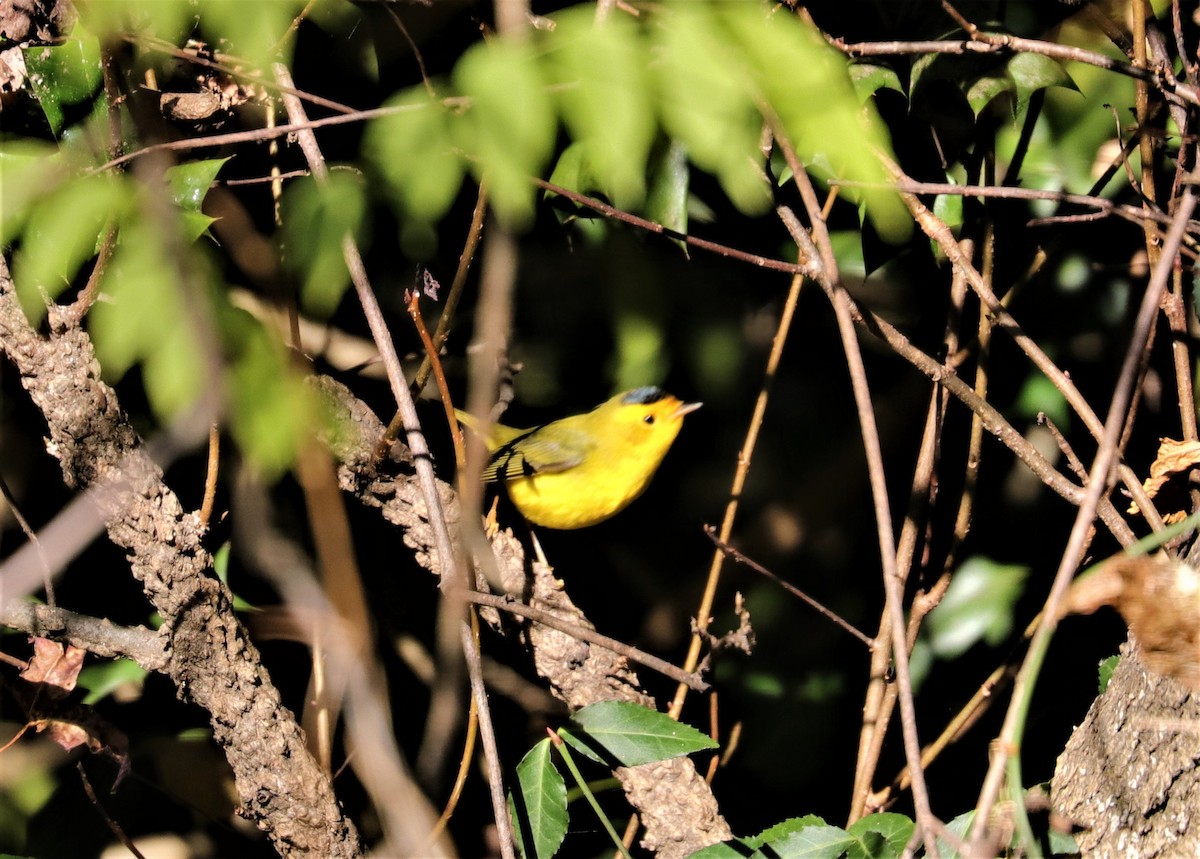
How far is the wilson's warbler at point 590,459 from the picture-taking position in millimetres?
3146

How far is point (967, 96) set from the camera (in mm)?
2057

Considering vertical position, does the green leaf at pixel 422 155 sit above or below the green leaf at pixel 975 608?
above

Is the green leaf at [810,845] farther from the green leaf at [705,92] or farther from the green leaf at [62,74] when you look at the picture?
the green leaf at [62,74]

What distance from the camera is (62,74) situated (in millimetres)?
2180

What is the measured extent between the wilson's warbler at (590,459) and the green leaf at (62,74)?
4.28ft

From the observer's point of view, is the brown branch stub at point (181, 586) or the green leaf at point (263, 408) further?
the brown branch stub at point (181, 586)

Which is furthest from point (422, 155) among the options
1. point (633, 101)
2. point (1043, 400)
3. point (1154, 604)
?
point (1043, 400)

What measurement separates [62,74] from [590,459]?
172cm

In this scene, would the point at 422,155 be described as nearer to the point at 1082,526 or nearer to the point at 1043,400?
the point at 1082,526

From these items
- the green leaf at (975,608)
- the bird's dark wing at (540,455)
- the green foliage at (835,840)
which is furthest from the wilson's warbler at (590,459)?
the green foliage at (835,840)

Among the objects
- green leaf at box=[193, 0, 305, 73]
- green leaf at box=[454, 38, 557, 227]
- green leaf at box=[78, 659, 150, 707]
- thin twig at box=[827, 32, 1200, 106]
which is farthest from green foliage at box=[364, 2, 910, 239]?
green leaf at box=[78, 659, 150, 707]

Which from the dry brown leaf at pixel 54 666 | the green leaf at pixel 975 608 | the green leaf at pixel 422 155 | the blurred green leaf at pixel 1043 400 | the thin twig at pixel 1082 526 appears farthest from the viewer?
the green leaf at pixel 975 608

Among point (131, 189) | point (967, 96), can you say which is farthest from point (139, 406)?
A: point (967, 96)

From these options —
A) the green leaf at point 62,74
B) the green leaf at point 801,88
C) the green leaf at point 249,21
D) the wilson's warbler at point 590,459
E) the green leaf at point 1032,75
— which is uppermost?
the green leaf at point 249,21
